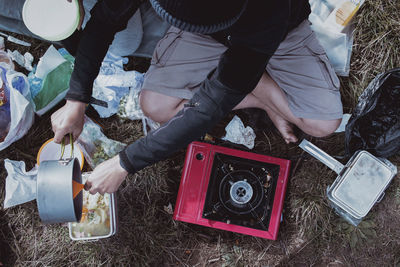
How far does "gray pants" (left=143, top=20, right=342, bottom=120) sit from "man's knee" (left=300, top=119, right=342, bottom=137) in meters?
0.03

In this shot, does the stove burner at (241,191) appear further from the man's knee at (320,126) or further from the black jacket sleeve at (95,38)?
the black jacket sleeve at (95,38)

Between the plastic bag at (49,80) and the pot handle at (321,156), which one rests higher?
the plastic bag at (49,80)

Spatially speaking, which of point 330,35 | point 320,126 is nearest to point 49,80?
point 320,126

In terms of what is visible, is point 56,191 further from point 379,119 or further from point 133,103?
point 379,119

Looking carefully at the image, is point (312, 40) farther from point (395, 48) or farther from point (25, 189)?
point (25, 189)

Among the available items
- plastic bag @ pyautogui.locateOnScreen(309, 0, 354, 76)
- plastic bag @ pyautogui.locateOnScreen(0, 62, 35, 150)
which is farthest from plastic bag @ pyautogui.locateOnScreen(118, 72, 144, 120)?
plastic bag @ pyautogui.locateOnScreen(309, 0, 354, 76)

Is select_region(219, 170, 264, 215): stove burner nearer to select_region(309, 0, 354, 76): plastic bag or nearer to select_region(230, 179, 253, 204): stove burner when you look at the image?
select_region(230, 179, 253, 204): stove burner

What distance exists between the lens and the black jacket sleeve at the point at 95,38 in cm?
143

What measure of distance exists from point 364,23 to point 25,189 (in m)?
2.21

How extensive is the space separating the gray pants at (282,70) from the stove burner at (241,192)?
0.48 m

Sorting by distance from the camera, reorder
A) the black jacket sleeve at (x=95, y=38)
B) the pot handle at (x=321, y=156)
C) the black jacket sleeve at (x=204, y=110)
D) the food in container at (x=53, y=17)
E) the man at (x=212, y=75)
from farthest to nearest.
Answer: the pot handle at (x=321, y=156) < the food in container at (x=53, y=17) < the black jacket sleeve at (x=95, y=38) < the black jacket sleeve at (x=204, y=110) < the man at (x=212, y=75)

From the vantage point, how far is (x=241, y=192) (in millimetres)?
1968

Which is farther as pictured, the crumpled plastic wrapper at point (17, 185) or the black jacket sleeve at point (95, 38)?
the crumpled plastic wrapper at point (17, 185)

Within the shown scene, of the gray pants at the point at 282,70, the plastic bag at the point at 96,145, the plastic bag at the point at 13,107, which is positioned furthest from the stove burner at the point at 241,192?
the plastic bag at the point at 13,107
